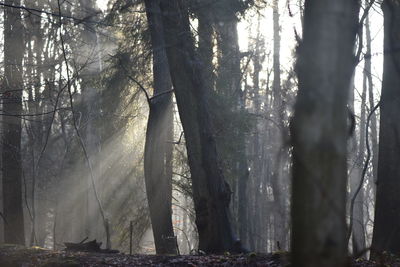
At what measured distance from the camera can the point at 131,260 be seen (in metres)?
7.06

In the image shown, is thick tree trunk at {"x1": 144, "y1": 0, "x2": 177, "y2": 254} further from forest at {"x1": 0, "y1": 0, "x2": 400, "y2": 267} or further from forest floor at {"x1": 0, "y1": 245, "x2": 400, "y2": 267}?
forest floor at {"x1": 0, "y1": 245, "x2": 400, "y2": 267}

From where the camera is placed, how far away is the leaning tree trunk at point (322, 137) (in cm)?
306

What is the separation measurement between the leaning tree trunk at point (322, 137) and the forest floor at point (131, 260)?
3.00 meters

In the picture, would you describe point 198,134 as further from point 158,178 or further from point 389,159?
point 158,178

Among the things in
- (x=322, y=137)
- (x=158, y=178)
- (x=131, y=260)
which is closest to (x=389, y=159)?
(x=131, y=260)

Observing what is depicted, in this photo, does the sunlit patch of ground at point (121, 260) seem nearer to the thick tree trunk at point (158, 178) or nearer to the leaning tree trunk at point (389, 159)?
the leaning tree trunk at point (389, 159)

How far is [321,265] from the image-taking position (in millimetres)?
3021

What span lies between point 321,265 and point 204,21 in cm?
1091

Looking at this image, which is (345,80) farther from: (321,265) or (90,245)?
(90,245)

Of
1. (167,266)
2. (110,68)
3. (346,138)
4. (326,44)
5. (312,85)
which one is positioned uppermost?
(110,68)

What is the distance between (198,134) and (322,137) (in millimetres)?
5770

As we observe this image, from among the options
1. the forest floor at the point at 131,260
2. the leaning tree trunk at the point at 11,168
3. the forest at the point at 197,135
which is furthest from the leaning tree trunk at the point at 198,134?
the leaning tree trunk at the point at 11,168

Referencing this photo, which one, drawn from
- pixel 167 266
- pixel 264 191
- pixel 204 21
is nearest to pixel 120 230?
pixel 204 21

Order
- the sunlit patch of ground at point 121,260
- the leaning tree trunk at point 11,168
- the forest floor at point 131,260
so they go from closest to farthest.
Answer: the forest floor at point 131,260 < the sunlit patch of ground at point 121,260 < the leaning tree trunk at point 11,168
